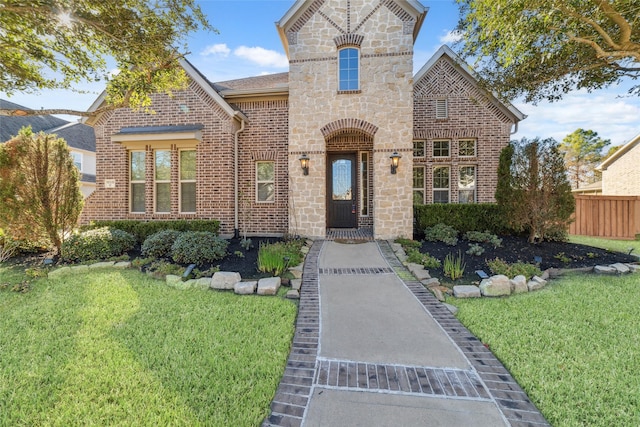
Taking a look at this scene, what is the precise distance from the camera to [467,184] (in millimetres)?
10523

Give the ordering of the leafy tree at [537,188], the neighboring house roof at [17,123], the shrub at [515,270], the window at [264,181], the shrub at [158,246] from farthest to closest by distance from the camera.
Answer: the neighboring house roof at [17,123], the window at [264,181], the leafy tree at [537,188], the shrub at [158,246], the shrub at [515,270]

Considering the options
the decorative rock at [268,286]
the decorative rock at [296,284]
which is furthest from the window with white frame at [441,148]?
the decorative rock at [268,286]

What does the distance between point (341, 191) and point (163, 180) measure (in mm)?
6014

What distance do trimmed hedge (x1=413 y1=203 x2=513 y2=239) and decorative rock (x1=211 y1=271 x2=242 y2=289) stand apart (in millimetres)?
6264

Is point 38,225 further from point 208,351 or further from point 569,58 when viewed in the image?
point 569,58

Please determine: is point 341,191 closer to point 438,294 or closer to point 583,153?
point 438,294

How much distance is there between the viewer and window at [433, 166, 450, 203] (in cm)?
1060

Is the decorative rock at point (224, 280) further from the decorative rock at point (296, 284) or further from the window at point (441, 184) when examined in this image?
the window at point (441, 184)

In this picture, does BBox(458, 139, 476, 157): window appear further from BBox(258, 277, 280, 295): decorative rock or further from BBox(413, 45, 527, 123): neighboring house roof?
BBox(258, 277, 280, 295): decorative rock

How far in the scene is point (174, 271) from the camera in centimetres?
549

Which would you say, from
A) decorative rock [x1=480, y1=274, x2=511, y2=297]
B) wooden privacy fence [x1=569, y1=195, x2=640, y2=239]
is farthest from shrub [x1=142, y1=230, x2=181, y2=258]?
wooden privacy fence [x1=569, y1=195, x2=640, y2=239]

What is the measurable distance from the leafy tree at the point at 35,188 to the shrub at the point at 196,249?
3.30 metres

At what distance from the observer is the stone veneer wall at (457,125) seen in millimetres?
10250

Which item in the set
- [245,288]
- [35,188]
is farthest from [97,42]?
[245,288]
